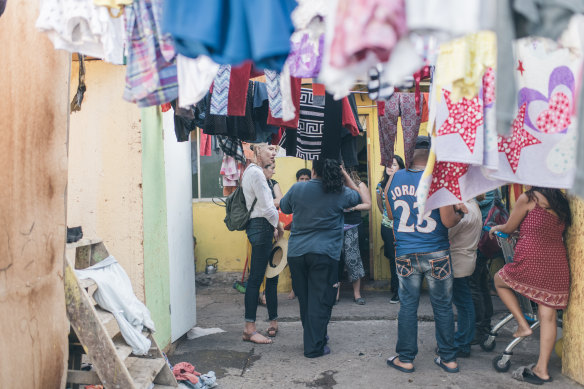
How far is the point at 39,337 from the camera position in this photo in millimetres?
2574

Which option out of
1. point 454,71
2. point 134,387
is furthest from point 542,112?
point 134,387

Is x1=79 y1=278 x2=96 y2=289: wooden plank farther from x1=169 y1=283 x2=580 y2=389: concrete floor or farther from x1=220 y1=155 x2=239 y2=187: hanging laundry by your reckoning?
x1=220 y1=155 x2=239 y2=187: hanging laundry

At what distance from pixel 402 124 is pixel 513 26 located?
107 inches

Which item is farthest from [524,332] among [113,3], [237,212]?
[113,3]

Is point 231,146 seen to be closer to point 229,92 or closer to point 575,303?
point 229,92

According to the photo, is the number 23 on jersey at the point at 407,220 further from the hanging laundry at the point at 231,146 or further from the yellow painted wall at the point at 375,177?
the yellow painted wall at the point at 375,177

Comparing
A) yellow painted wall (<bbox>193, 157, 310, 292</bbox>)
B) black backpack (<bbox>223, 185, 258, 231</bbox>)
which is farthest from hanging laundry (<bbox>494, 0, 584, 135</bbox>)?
yellow painted wall (<bbox>193, 157, 310, 292</bbox>)

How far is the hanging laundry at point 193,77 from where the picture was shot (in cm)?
210

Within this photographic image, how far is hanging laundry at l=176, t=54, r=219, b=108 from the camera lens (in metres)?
2.10

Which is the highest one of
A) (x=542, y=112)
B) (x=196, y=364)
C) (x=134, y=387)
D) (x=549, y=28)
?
(x=549, y=28)

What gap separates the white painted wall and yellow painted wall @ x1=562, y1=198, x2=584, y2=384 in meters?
3.47

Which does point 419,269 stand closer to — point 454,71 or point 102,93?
point 454,71

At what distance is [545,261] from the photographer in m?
4.06

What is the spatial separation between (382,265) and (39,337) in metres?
5.73
